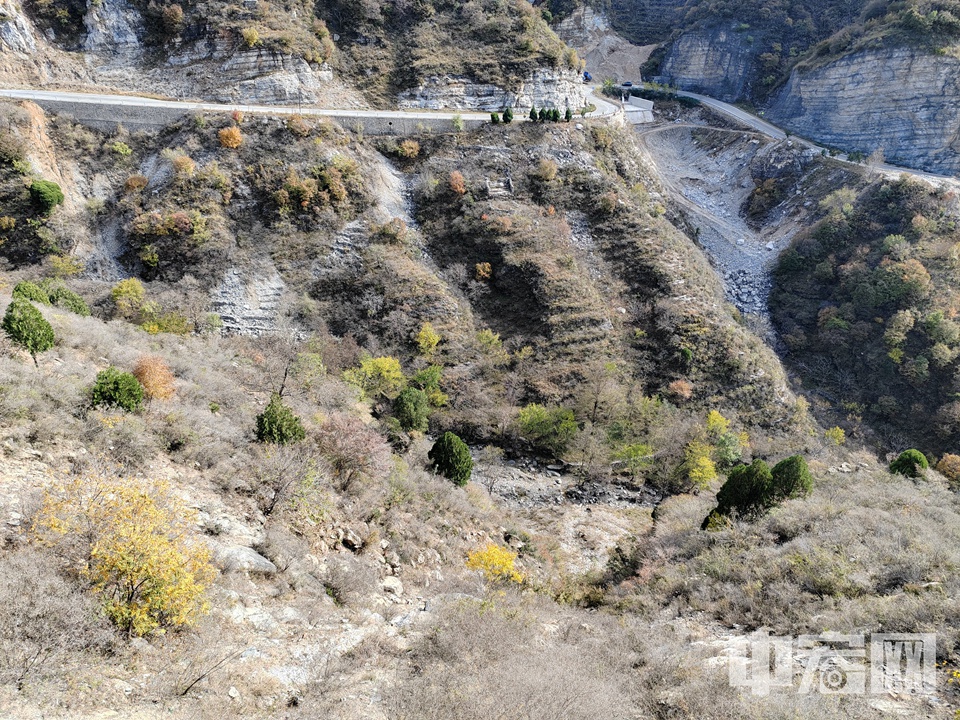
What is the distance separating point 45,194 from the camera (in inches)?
1196

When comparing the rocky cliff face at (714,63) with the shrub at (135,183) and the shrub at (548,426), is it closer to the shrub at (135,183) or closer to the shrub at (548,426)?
the shrub at (548,426)

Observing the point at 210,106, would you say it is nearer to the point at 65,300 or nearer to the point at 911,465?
the point at 65,300

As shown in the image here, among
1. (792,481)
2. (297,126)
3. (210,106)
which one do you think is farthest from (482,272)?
(210,106)

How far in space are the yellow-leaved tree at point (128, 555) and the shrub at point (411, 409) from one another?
1649 centimetres

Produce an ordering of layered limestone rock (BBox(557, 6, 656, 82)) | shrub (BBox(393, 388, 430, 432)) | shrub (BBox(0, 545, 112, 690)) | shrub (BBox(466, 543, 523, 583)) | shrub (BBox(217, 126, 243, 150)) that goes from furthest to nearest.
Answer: layered limestone rock (BBox(557, 6, 656, 82))
shrub (BBox(217, 126, 243, 150))
shrub (BBox(393, 388, 430, 432))
shrub (BBox(466, 543, 523, 583))
shrub (BBox(0, 545, 112, 690))

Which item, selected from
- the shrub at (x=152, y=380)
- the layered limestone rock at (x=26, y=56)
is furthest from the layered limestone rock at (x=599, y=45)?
the shrub at (x=152, y=380)

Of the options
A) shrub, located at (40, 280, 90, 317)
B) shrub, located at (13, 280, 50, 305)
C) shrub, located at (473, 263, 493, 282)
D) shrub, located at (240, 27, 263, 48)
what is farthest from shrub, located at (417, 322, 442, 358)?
shrub, located at (240, 27, 263, 48)

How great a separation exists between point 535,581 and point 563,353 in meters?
16.5

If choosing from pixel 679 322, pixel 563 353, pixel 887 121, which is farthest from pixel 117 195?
pixel 887 121

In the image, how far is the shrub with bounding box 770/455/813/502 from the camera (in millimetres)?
18562

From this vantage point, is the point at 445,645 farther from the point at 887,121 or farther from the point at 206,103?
the point at 887,121

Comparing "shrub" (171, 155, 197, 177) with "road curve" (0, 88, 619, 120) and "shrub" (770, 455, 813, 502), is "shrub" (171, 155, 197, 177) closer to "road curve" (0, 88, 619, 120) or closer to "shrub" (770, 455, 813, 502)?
"road curve" (0, 88, 619, 120)

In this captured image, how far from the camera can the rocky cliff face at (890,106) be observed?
47.1 meters

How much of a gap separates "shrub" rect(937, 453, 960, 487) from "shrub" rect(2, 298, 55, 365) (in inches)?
1679
